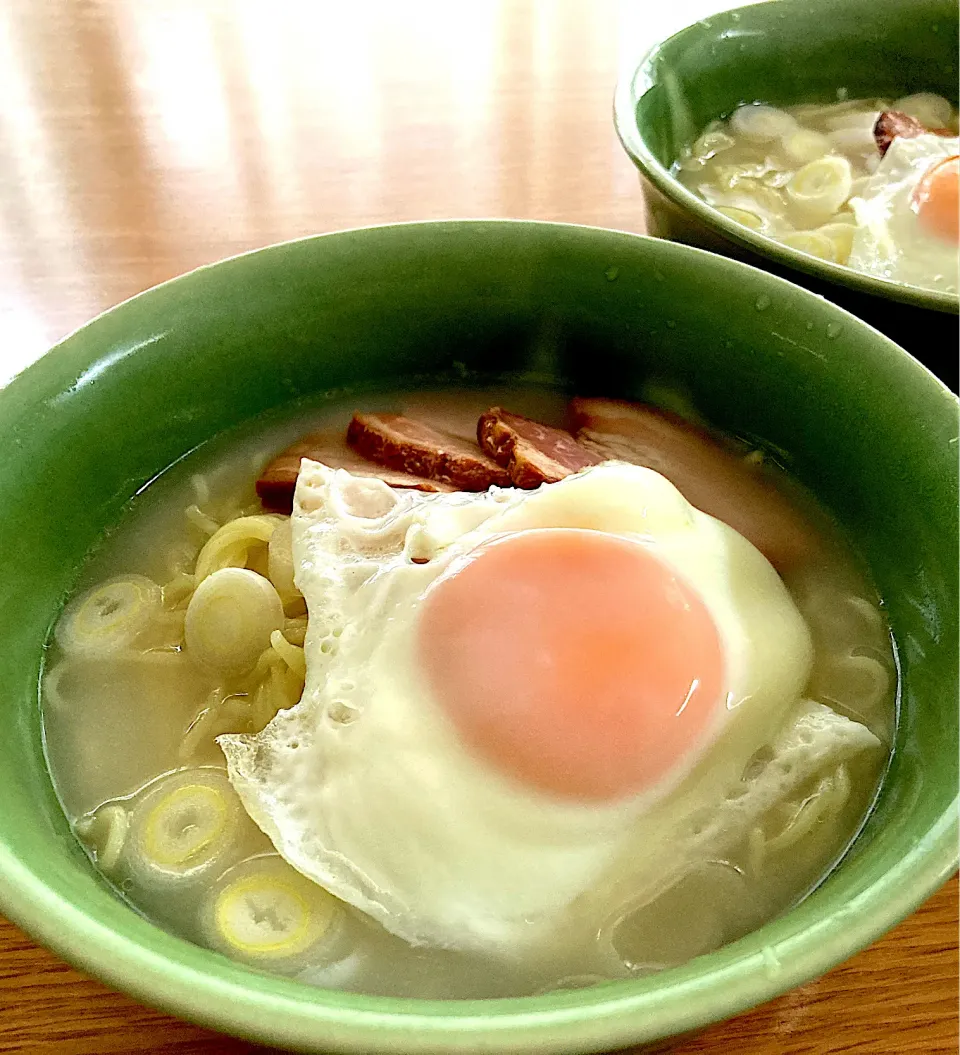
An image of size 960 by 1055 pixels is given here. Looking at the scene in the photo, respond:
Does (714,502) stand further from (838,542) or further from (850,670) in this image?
(850,670)

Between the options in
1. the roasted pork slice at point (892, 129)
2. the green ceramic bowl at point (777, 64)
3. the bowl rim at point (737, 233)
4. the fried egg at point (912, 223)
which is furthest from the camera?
the roasted pork slice at point (892, 129)

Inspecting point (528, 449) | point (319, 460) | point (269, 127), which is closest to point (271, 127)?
point (269, 127)

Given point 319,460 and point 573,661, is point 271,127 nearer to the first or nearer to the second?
point 319,460

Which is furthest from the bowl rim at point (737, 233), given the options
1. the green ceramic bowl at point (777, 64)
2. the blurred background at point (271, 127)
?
the blurred background at point (271, 127)

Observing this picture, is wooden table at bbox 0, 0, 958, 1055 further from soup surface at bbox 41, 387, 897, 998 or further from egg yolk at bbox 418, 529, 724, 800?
egg yolk at bbox 418, 529, 724, 800

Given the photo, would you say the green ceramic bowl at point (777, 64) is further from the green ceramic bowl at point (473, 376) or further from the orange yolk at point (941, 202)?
the orange yolk at point (941, 202)
